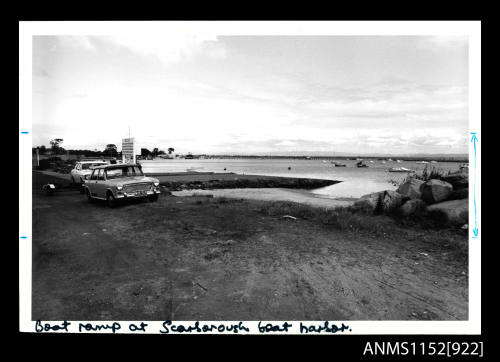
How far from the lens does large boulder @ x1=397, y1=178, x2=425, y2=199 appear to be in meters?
6.76

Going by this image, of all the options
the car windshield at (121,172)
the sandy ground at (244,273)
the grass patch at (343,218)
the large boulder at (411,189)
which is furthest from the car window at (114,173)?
the large boulder at (411,189)

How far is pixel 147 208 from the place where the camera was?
793cm

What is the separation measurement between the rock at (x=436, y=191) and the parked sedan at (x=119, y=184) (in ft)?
25.8

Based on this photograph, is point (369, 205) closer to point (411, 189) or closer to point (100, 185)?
point (411, 189)

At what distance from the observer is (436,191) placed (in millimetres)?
6309

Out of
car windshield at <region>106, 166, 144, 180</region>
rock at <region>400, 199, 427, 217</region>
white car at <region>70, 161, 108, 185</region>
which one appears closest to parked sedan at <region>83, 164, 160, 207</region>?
car windshield at <region>106, 166, 144, 180</region>

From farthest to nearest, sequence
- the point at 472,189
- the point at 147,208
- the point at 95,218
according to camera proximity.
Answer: the point at 147,208 → the point at 95,218 → the point at 472,189

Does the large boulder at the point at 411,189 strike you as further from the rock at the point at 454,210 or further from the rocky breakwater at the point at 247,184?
the rocky breakwater at the point at 247,184

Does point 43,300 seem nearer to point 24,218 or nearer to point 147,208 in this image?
point 24,218

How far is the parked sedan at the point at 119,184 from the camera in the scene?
809 centimetres

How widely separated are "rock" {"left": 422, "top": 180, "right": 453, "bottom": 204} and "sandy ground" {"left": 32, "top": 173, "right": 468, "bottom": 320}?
1.39m
